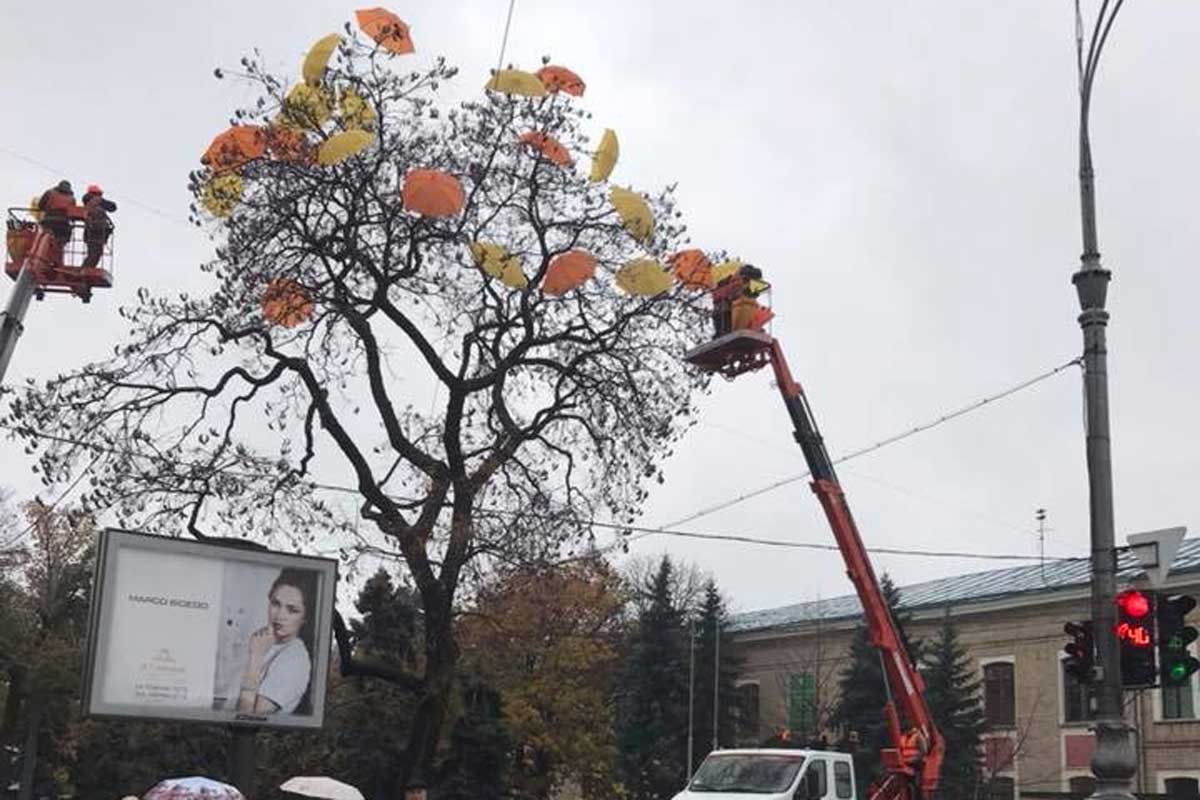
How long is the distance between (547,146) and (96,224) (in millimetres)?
9323

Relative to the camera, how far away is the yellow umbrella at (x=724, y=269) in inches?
911

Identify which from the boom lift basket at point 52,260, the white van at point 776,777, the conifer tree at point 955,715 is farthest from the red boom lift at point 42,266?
the conifer tree at point 955,715

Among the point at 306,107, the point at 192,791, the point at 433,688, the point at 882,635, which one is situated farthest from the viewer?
the point at 433,688

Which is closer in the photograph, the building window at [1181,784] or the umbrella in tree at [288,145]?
the umbrella in tree at [288,145]

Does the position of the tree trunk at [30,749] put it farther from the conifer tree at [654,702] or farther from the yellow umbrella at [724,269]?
the yellow umbrella at [724,269]

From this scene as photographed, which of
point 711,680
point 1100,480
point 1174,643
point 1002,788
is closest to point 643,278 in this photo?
point 1100,480

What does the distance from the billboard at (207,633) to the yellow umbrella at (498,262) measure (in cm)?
553

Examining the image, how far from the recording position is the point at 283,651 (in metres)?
22.3

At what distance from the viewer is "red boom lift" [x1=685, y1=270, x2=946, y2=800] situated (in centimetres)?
2164

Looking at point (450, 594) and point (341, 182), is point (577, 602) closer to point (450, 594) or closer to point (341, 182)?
point (450, 594)

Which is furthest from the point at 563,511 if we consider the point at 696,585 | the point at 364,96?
the point at 696,585

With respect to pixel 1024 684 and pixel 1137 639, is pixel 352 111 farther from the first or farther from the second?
pixel 1024 684

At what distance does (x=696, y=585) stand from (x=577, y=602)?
35425mm

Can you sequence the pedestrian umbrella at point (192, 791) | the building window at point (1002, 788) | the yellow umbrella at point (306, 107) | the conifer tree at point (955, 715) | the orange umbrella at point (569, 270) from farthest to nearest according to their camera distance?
the building window at point (1002, 788), the conifer tree at point (955, 715), the orange umbrella at point (569, 270), the yellow umbrella at point (306, 107), the pedestrian umbrella at point (192, 791)
